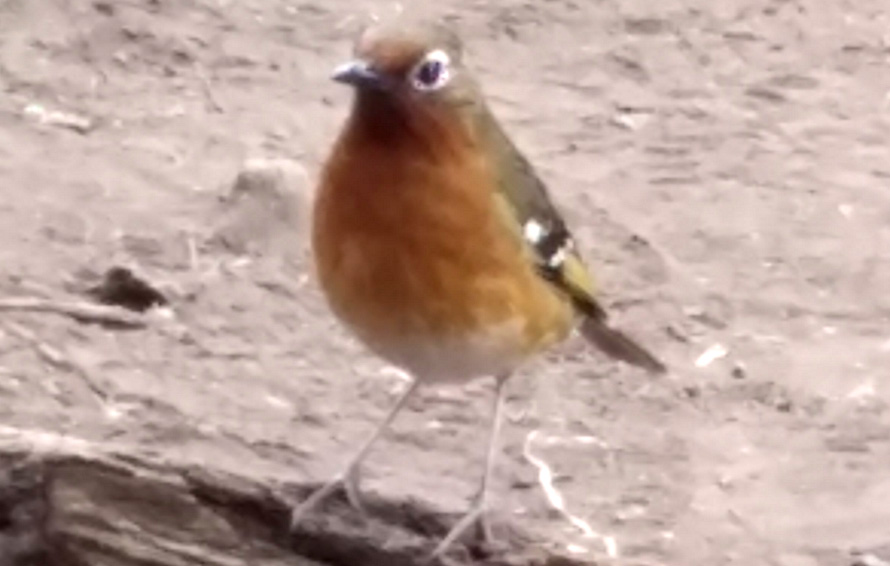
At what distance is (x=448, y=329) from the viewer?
3.09 m

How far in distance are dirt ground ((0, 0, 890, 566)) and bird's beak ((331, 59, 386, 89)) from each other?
Result: 0.68m

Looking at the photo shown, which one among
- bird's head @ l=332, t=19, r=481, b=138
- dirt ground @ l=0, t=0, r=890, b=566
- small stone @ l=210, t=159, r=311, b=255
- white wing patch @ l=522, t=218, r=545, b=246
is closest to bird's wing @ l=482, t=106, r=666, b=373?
white wing patch @ l=522, t=218, r=545, b=246

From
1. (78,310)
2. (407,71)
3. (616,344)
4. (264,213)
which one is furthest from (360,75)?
(264,213)

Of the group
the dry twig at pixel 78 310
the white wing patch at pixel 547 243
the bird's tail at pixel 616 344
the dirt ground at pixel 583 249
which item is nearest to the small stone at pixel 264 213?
the dirt ground at pixel 583 249

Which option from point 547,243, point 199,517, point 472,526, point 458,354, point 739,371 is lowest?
point 199,517

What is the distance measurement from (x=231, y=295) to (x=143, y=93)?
3.04 ft

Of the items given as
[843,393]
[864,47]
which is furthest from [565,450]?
[864,47]

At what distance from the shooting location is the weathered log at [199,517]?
3.25 meters

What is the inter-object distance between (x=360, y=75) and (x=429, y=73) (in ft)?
0.42

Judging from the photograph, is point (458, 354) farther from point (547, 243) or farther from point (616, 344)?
point (616, 344)

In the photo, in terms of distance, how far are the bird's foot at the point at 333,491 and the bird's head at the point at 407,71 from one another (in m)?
0.59

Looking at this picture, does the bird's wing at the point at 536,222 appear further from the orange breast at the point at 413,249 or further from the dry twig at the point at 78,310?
the dry twig at the point at 78,310

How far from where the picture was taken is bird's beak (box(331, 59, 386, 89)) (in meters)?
2.92

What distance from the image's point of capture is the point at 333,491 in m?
3.30
